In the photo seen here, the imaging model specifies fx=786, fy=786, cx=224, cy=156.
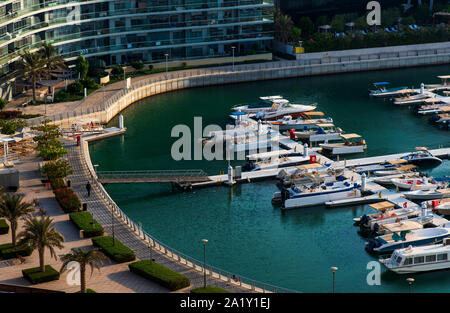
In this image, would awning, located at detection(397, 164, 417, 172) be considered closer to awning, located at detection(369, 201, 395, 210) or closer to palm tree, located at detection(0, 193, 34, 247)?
awning, located at detection(369, 201, 395, 210)

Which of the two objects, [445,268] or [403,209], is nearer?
[445,268]

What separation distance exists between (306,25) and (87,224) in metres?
96.4

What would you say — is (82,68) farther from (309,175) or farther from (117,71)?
(309,175)

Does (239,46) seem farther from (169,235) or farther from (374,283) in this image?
(374,283)

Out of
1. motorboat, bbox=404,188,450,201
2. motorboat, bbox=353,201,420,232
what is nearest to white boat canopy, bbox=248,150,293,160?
motorboat, bbox=404,188,450,201

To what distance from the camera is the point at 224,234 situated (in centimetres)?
7681

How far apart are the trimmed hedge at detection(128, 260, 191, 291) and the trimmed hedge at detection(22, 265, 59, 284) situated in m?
5.96

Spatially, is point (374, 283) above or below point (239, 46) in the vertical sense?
below

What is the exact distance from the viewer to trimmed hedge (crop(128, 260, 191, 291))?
2329 inches

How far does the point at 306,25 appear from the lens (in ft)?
517

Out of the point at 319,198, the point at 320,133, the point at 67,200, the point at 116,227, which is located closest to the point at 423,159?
the point at 320,133

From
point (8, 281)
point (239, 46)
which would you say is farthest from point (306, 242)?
point (239, 46)
